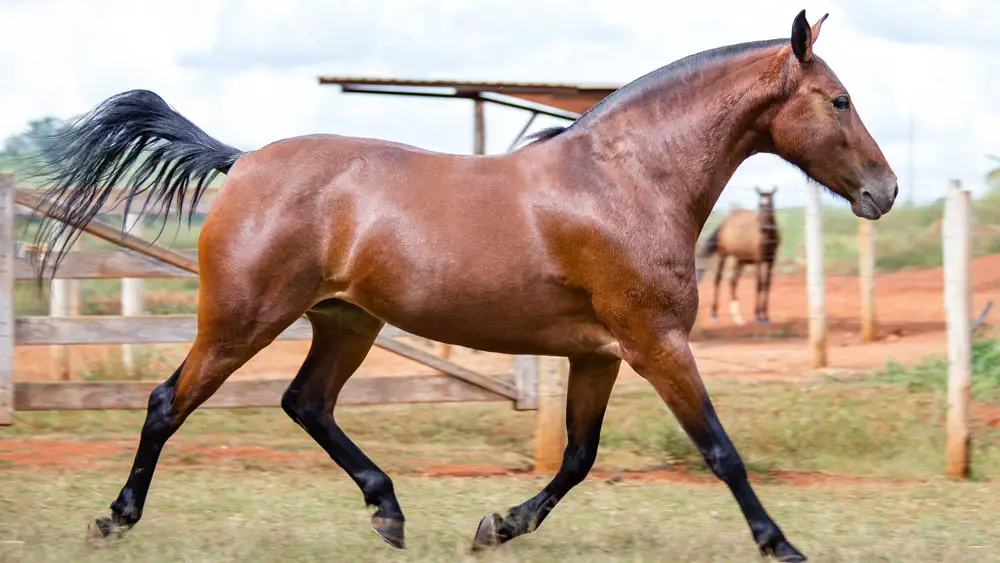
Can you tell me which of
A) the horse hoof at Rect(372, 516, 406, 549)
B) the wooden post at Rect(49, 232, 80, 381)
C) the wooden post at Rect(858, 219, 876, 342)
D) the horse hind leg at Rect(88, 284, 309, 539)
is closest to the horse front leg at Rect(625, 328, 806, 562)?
→ the horse hoof at Rect(372, 516, 406, 549)

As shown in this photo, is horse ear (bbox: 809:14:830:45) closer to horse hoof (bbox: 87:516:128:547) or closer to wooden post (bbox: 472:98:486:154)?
horse hoof (bbox: 87:516:128:547)

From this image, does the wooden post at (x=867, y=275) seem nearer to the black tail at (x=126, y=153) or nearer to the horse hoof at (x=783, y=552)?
the horse hoof at (x=783, y=552)

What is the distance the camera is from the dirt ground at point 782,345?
472 inches

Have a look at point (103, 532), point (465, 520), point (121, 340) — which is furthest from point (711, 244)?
point (103, 532)

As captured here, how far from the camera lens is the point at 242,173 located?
488 centimetres

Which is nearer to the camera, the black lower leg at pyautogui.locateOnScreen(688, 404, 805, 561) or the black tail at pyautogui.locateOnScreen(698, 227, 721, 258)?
the black lower leg at pyautogui.locateOnScreen(688, 404, 805, 561)

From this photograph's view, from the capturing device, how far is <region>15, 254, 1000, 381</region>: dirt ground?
12.0 meters

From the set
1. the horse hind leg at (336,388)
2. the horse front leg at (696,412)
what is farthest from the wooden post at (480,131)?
the horse front leg at (696,412)

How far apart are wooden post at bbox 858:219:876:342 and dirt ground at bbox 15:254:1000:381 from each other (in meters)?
0.15

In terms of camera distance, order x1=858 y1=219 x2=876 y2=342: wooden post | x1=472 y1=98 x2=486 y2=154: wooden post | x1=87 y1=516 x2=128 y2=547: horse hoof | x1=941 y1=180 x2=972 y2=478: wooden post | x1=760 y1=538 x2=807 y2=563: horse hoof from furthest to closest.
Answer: x1=858 y1=219 x2=876 y2=342: wooden post → x1=472 y1=98 x2=486 y2=154: wooden post → x1=941 y1=180 x2=972 y2=478: wooden post → x1=87 y1=516 x2=128 y2=547: horse hoof → x1=760 y1=538 x2=807 y2=563: horse hoof

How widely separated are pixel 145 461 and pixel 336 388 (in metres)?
0.89

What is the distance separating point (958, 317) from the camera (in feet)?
24.2

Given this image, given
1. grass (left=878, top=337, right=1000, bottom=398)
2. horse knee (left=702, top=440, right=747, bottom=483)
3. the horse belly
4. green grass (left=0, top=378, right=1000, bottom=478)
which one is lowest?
green grass (left=0, top=378, right=1000, bottom=478)

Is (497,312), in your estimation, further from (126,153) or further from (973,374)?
(973,374)
